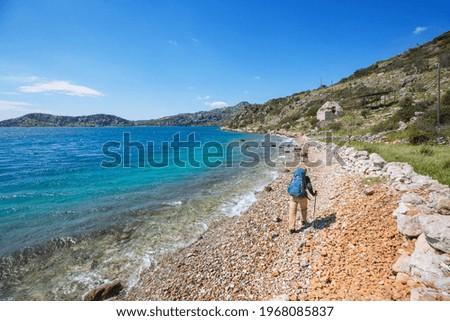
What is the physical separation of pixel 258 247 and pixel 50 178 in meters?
22.4

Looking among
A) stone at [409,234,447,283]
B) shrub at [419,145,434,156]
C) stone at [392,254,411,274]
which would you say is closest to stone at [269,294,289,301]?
stone at [392,254,411,274]

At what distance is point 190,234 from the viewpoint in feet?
32.0

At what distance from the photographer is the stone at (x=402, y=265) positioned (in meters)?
4.42

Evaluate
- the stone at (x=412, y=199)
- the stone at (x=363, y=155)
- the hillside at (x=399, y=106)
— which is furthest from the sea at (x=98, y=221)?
the hillside at (x=399, y=106)

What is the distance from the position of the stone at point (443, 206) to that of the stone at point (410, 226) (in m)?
0.59

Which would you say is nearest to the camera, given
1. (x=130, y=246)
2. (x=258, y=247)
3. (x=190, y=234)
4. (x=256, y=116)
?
(x=258, y=247)

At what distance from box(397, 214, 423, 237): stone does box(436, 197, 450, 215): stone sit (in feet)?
1.93

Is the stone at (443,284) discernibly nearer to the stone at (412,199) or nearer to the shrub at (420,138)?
the stone at (412,199)

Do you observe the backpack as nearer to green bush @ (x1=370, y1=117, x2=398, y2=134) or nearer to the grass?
the grass

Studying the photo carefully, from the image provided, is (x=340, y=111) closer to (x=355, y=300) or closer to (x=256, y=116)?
(x=355, y=300)

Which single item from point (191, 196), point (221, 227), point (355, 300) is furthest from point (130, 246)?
point (355, 300)

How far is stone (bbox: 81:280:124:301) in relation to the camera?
6.22 m

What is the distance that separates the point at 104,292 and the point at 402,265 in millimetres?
7709

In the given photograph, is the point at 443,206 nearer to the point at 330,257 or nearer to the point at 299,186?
the point at 330,257
